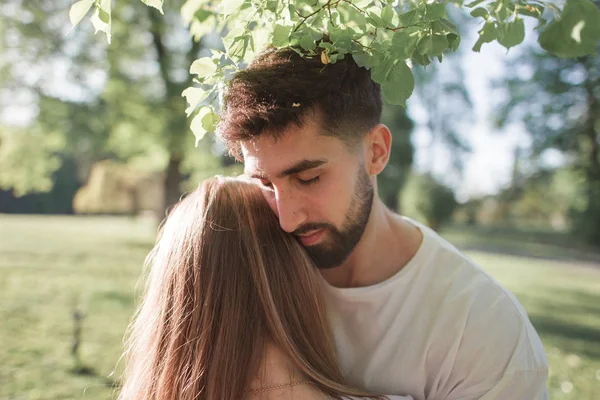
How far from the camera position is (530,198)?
38312mm

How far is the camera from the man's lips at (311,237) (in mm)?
2392

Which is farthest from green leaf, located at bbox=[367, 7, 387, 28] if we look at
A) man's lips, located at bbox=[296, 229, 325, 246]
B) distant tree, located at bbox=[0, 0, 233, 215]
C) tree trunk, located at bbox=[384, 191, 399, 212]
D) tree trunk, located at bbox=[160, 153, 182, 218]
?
tree trunk, located at bbox=[384, 191, 399, 212]

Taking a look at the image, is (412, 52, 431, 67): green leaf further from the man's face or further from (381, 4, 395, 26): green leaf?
the man's face

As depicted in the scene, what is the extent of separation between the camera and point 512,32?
1.51 m

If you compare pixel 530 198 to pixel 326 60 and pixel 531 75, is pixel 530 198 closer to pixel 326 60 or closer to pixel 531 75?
pixel 531 75

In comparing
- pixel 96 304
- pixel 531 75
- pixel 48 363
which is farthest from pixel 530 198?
pixel 48 363

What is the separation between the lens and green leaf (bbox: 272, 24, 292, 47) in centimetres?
184

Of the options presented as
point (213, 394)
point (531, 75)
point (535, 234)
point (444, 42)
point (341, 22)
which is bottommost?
point (535, 234)

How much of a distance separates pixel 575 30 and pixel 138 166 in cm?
1892

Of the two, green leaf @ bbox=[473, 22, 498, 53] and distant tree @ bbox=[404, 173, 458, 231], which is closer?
green leaf @ bbox=[473, 22, 498, 53]

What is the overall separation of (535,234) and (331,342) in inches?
1264

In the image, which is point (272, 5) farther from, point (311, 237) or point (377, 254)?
point (377, 254)

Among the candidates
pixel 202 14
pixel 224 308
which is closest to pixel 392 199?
pixel 202 14

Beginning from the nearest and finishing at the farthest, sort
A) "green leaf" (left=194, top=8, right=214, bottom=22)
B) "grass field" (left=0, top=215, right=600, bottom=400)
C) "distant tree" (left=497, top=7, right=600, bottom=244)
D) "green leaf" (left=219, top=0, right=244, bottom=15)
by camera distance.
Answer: "green leaf" (left=219, top=0, right=244, bottom=15), "green leaf" (left=194, top=8, right=214, bottom=22), "grass field" (left=0, top=215, right=600, bottom=400), "distant tree" (left=497, top=7, right=600, bottom=244)
